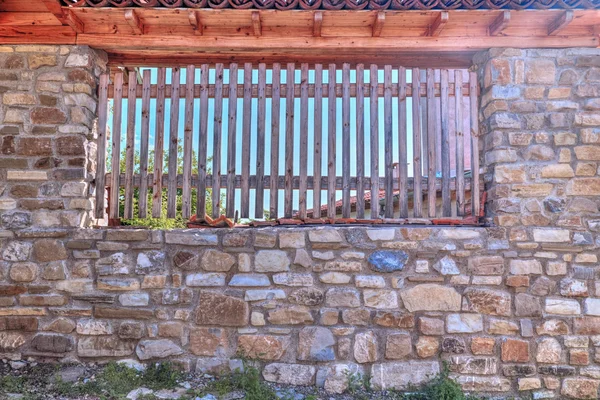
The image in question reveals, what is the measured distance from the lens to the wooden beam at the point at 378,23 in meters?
3.47

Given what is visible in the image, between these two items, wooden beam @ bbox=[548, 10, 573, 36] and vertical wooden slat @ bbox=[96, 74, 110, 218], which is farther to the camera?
vertical wooden slat @ bbox=[96, 74, 110, 218]

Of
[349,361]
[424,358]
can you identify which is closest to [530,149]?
[424,358]

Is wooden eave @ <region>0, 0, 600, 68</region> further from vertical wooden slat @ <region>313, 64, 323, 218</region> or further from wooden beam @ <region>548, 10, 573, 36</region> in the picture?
vertical wooden slat @ <region>313, 64, 323, 218</region>

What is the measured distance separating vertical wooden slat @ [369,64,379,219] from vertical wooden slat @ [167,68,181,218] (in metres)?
1.75

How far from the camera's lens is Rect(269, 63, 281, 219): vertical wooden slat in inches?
150

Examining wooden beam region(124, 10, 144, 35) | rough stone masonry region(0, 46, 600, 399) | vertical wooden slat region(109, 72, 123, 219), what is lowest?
rough stone masonry region(0, 46, 600, 399)

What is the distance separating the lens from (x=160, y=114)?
12.7 ft

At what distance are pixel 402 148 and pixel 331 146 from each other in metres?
0.63

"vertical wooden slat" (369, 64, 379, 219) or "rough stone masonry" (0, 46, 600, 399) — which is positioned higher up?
"vertical wooden slat" (369, 64, 379, 219)

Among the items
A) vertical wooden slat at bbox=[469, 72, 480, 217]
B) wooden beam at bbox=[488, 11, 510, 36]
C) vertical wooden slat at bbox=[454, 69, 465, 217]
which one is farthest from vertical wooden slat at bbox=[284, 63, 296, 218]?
wooden beam at bbox=[488, 11, 510, 36]

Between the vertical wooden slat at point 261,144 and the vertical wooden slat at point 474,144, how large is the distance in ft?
6.14

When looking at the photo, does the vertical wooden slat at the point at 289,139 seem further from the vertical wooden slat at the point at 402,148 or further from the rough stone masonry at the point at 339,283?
the vertical wooden slat at the point at 402,148

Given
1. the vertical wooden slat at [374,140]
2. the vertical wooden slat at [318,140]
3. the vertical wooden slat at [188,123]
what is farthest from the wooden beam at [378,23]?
the vertical wooden slat at [188,123]

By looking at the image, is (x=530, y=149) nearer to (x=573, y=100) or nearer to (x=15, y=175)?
(x=573, y=100)
